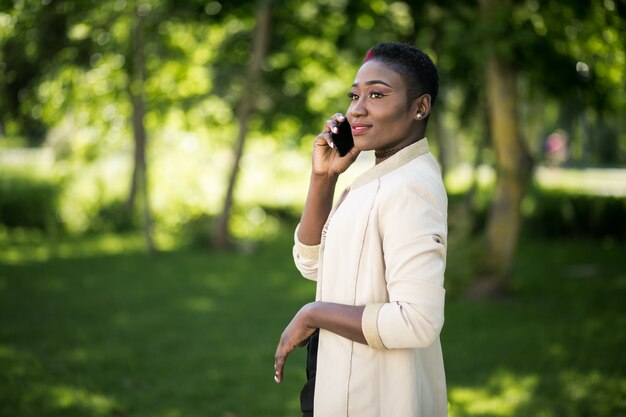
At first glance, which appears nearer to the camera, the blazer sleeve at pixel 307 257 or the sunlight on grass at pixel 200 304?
the blazer sleeve at pixel 307 257

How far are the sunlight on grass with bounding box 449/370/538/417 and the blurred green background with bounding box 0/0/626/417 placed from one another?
29 millimetres

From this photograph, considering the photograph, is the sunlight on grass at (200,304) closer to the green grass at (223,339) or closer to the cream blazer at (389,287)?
the green grass at (223,339)

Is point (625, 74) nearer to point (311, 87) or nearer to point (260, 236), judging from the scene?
point (311, 87)

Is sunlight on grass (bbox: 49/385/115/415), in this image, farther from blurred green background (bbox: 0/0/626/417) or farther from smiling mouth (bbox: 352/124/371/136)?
smiling mouth (bbox: 352/124/371/136)

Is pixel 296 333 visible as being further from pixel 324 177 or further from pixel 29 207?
pixel 29 207

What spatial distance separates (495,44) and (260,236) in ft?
33.0

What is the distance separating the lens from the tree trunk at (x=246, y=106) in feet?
49.0

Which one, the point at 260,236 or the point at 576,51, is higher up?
the point at 576,51

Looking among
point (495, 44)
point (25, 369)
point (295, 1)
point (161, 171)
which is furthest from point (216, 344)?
point (161, 171)

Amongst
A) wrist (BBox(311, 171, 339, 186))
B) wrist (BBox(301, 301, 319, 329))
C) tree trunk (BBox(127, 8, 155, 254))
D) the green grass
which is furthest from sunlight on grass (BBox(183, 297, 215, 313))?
wrist (BBox(301, 301, 319, 329))

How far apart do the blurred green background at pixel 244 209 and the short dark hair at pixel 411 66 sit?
4135 millimetres

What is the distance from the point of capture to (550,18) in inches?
383

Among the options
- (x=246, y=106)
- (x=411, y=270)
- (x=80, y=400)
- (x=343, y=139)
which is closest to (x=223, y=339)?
(x=80, y=400)

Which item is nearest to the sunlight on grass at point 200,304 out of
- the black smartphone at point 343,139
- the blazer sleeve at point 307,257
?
the blazer sleeve at point 307,257
